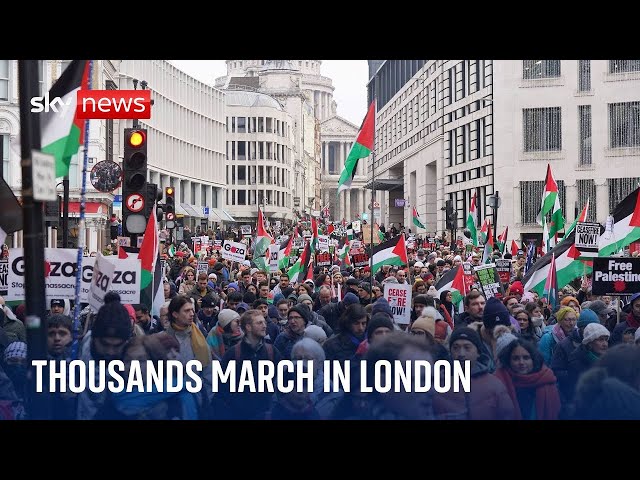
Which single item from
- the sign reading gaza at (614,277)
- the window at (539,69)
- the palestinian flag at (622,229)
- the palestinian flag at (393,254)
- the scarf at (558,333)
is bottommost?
the scarf at (558,333)

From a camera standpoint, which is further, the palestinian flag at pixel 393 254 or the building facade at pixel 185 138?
the building facade at pixel 185 138

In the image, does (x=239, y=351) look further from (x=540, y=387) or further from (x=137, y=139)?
(x=137, y=139)

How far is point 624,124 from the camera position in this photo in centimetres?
4675

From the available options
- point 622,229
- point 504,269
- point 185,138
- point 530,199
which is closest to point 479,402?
point 622,229

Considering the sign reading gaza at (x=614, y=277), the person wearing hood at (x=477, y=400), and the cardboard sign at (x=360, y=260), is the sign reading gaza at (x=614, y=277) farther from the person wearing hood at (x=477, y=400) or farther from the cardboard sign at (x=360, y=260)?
the cardboard sign at (x=360, y=260)

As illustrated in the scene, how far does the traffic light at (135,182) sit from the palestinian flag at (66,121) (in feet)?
18.0

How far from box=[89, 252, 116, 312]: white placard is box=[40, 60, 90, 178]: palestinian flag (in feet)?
4.70

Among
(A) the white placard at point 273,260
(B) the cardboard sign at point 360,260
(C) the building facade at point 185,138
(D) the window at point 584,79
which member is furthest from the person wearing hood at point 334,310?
(C) the building facade at point 185,138

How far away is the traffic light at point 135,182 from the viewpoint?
1465cm

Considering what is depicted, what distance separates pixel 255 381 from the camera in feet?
30.8

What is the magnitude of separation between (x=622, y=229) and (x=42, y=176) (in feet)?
33.5
